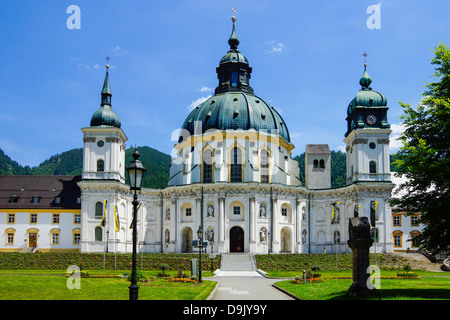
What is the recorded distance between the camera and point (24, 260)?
194ft

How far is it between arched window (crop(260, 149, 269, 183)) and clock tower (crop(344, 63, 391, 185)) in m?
13.6

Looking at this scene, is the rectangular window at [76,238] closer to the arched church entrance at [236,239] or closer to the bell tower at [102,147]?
the bell tower at [102,147]

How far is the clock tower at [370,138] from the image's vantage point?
7819cm

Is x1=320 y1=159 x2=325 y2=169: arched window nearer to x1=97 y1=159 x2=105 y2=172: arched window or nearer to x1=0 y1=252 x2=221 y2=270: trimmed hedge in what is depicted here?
x1=0 y1=252 x2=221 y2=270: trimmed hedge

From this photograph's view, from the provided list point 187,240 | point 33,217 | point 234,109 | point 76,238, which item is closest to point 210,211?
point 187,240

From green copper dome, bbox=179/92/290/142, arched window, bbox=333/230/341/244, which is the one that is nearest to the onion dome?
green copper dome, bbox=179/92/290/142

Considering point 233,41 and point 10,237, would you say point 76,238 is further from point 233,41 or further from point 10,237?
point 233,41

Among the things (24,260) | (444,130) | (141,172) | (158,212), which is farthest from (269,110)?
(141,172)

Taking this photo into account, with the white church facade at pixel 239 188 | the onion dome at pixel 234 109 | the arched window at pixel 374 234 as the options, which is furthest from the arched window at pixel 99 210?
the arched window at pixel 374 234

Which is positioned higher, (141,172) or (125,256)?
(141,172)

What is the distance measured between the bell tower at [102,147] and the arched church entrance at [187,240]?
13324mm
